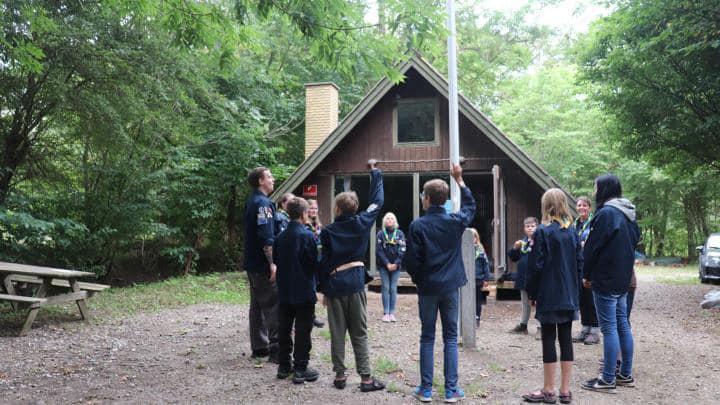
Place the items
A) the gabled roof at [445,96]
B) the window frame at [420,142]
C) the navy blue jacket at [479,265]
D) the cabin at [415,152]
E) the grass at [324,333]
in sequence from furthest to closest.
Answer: the window frame at [420,142] < the cabin at [415,152] < the gabled roof at [445,96] < the navy blue jacket at [479,265] < the grass at [324,333]

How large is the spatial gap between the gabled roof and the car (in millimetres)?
7399

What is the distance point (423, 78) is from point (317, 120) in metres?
3.36

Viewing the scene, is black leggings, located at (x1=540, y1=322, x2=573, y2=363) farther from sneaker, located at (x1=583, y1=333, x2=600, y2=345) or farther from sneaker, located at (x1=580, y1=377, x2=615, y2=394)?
sneaker, located at (x1=583, y1=333, x2=600, y2=345)

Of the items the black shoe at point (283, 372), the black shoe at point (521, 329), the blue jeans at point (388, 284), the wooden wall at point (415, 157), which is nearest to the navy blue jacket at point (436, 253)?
the black shoe at point (283, 372)

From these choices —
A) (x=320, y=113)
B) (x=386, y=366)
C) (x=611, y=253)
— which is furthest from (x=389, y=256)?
(x=320, y=113)

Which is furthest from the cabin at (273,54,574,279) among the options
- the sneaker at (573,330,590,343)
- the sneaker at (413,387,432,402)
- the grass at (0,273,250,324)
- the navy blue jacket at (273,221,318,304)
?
the sneaker at (413,387,432,402)

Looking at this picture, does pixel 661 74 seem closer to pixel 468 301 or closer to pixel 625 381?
pixel 468 301

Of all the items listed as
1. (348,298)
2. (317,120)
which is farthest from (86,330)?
(317,120)

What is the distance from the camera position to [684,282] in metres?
17.5

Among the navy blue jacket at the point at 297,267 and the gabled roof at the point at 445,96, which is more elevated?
the gabled roof at the point at 445,96

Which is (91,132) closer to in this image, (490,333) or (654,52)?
(490,333)

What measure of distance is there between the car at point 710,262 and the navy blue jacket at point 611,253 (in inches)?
520

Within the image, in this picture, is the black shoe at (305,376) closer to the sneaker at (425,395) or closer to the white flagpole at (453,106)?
the sneaker at (425,395)

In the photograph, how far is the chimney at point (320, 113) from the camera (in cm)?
1518
